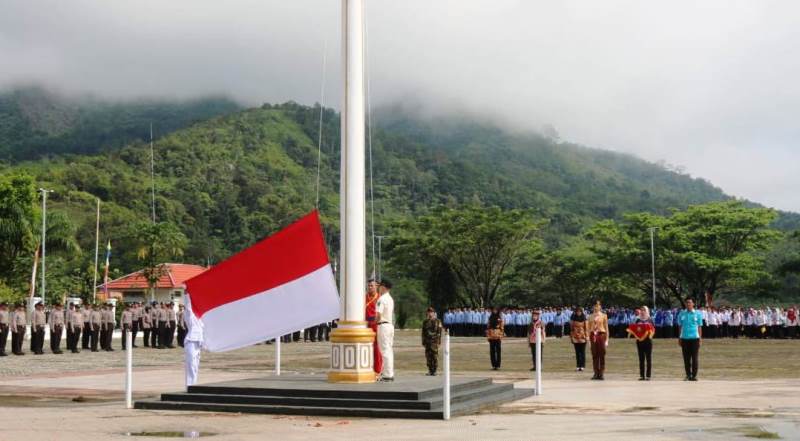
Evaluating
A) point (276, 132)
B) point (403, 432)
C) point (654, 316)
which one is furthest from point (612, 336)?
point (276, 132)

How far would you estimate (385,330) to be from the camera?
16.7 meters

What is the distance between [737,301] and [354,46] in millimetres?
82276

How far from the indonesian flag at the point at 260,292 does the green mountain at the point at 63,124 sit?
435 ft

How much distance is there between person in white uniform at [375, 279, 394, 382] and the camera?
16297mm

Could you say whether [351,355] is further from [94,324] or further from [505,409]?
[94,324]

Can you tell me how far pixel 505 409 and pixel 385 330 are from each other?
9.36 feet

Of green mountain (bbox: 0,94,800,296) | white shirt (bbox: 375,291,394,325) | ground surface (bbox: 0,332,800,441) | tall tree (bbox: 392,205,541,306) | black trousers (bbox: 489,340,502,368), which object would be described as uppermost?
green mountain (bbox: 0,94,800,296)

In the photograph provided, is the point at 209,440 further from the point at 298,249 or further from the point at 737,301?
the point at 737,301

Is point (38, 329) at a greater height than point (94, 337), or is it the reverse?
point (38, 329)

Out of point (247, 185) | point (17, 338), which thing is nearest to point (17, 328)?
point (17, 338)

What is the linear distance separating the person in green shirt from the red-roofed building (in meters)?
63.2

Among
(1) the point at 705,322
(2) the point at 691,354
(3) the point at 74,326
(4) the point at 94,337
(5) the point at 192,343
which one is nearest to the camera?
(5) the point at 192,343

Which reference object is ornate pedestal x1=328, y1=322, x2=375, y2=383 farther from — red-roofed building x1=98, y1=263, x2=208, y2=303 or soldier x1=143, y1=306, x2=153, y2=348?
red-roofed building x1=98, y1=263, x2=208, y2=303

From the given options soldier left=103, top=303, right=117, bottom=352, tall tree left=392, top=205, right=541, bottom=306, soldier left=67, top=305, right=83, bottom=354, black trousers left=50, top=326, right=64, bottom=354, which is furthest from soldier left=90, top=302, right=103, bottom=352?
tall tree left=392, top=205, right=541, bottom=306
